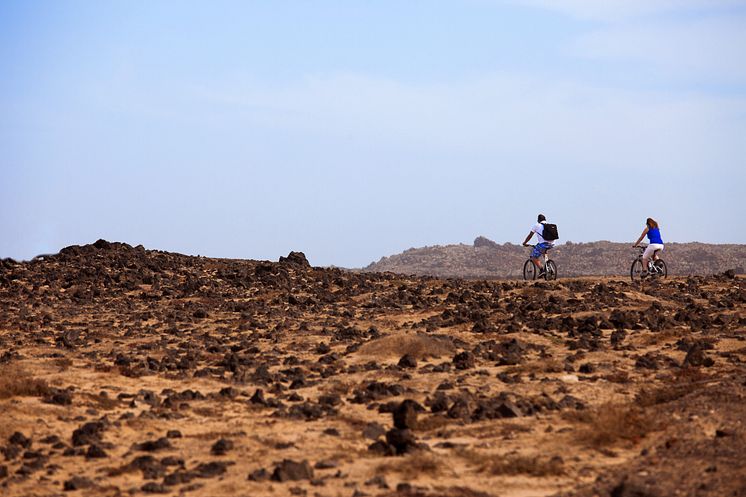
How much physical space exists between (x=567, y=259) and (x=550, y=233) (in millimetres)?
42165

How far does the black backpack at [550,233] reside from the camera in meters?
30.5

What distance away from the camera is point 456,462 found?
37.1 ft

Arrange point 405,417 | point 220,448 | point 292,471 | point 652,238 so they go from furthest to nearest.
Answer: point 652,238 → point 405,417 → point 220,448 → point 292,471

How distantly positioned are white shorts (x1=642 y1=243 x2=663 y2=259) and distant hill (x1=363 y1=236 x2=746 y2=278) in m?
32.7

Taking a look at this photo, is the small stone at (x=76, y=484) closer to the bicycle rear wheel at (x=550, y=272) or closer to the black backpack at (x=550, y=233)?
the black backpack at (x=550, y=233)

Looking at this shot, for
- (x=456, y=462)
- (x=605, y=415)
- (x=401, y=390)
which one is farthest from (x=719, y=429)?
(x=401, y=390)

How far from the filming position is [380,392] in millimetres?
15156

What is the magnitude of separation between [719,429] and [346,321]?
1335cm

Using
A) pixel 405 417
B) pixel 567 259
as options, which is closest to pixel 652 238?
pixel 405 417

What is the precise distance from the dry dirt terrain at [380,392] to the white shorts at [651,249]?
1177mm

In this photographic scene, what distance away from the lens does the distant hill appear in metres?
66.3

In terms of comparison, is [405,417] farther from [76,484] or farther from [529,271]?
[529,271]

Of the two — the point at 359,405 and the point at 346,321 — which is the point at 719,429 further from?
the point at 346,321

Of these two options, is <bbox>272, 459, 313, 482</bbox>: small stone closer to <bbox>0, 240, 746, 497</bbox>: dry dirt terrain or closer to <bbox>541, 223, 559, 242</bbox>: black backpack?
<bbox>0, 240, 746, 497</bbox>: dry dirt terrain
